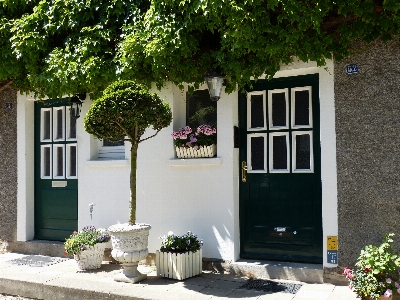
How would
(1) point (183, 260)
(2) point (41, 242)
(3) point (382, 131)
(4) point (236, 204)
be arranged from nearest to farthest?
(3) point (382, 131) < (1) point (183, 260) < (4) point (236, 204) < (2) point (41, 242)

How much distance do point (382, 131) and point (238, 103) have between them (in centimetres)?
204

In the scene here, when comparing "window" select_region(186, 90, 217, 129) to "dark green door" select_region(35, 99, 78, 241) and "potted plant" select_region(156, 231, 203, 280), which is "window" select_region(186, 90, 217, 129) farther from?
"dark green door" select_region(35, 99, 78, 241)

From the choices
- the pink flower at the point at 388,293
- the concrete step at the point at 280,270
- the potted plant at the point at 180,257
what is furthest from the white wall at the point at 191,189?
the pink flower at the point at 388,293

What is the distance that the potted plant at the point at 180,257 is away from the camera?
5.92m

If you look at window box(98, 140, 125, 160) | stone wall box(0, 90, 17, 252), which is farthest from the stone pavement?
window box(98, 140, 125, 160)

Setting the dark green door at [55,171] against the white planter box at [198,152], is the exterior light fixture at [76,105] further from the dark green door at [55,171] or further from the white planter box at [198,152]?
the white planter box at [198,152]

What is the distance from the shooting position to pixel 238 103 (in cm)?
646

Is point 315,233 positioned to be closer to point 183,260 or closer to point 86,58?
point 183,260

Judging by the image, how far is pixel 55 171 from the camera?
26.2ft

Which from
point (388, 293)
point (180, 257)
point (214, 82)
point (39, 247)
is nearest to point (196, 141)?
point (214, 82)

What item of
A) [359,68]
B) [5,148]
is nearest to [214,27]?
[359,68]

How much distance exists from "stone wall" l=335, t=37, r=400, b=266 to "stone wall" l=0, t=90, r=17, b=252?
18.7 ft

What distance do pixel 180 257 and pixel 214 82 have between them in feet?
7.78

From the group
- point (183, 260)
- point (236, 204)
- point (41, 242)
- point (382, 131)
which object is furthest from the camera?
point (41, 242)
